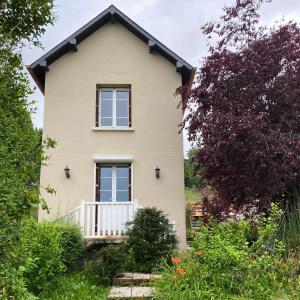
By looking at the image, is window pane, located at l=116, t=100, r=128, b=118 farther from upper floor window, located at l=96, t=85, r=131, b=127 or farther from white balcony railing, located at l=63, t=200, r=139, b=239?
white balcony railing, located at l=63, t=200, r=139, b=239

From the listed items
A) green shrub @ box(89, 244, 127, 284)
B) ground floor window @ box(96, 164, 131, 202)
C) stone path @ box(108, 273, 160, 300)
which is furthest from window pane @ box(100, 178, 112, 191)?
stone path @ box(108, 273, 160, 300)

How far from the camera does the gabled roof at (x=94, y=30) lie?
41.2ft

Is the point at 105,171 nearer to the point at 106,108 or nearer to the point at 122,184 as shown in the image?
the point at 122,184

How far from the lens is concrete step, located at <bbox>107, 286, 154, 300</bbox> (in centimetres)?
601

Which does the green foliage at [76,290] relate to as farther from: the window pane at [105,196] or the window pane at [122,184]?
the window pane at [122,184]

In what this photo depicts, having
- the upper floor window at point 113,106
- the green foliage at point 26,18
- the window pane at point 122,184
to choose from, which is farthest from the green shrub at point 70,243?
the green foliage at point 26,18

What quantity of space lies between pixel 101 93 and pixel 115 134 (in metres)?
1.56

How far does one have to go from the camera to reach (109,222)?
1117cm

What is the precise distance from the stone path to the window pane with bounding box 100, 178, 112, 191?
445cm

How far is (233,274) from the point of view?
544 centimetres

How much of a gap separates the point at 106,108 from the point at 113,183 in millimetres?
2467

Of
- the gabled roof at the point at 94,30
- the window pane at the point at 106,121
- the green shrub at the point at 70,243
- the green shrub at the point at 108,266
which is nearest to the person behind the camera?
the green shrub at the point at 108,266

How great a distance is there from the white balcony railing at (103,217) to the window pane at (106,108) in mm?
3082

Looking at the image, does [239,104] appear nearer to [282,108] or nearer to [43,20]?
[282,108]
